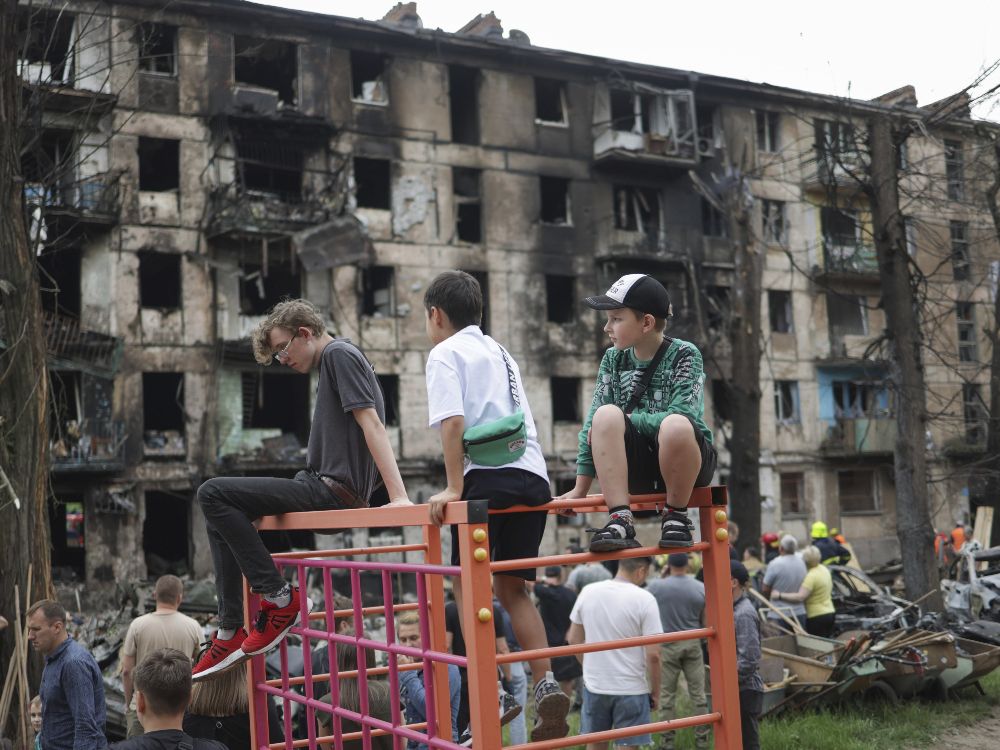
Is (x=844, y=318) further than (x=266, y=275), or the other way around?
(x=844, y=318)

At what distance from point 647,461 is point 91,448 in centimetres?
2477

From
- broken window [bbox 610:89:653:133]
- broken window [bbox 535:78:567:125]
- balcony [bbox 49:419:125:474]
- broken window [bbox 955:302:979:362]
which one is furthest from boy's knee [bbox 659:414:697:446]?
broken window [bbox 955:302:979:362]

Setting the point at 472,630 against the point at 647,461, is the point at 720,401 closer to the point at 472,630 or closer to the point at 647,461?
the point at 647,461

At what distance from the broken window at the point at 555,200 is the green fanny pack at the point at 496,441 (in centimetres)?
3065

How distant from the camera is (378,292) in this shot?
32.0m

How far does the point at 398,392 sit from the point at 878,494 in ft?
61.8

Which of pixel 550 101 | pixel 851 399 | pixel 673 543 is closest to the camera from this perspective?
pixel 673 543

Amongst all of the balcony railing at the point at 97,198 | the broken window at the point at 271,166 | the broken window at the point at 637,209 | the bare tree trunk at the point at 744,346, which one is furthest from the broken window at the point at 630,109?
the balcony railing at the point at 97,198

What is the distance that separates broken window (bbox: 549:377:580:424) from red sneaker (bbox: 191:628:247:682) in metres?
28.9

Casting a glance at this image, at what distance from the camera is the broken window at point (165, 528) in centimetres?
3030

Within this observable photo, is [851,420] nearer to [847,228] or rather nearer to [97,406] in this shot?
[847,228]

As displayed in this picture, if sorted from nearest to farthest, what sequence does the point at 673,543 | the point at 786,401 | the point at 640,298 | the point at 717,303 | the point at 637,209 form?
the point at 673,543 → the point at 640,298 → the point at 637,209 → the point at 717,303 → the point at 786,401

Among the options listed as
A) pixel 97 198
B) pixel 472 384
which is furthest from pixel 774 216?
pixel 472 384

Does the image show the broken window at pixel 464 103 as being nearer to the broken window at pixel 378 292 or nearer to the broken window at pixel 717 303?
the broken window at pixel 378 292
